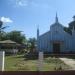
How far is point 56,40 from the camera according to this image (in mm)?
47000

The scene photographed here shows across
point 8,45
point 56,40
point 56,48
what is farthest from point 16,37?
point 56,40

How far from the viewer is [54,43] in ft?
156

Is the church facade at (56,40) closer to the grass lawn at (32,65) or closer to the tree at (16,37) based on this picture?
the grass lawn at (32,65)

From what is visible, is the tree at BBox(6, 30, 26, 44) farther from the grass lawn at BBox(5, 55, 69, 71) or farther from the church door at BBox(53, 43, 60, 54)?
the grass lawn at BBox(5, 55, 69, 71)

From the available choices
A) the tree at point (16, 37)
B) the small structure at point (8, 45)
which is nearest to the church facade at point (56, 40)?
the small structure at point (8, 45)

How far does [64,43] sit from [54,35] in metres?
2.52

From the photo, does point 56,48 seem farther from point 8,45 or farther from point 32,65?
point 32,65

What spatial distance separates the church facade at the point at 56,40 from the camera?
46.8m

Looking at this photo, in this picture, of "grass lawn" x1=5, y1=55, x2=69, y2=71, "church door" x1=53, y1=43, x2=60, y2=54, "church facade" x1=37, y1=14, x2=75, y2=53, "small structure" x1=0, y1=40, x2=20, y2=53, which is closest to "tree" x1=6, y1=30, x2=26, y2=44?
"small structure" x1=0, y1=40, x2=20, y2=53

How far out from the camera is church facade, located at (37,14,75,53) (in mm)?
46750

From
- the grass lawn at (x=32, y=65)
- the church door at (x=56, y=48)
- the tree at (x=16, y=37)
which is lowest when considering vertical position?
the grass lawn at (x=32, y=65)

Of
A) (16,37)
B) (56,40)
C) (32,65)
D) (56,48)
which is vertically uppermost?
(16,37)

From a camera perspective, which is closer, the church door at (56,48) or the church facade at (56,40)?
the church facade at (56,40)

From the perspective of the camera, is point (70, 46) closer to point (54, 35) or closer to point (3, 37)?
point (54, 35)
